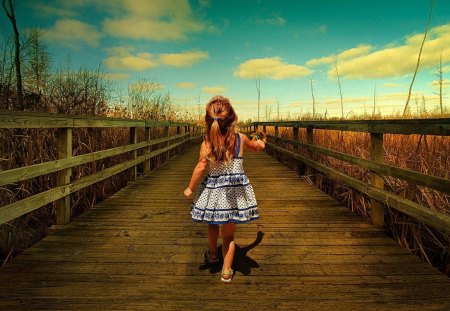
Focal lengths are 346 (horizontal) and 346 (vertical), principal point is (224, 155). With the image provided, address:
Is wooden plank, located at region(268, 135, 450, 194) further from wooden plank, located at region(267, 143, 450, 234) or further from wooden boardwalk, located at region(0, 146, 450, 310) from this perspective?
wooden boardwalk, located at region(0, 146, 450, 310)

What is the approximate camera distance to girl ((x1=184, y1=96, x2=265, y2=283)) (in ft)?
8.36

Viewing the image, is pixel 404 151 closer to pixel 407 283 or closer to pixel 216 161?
pixel 407 283

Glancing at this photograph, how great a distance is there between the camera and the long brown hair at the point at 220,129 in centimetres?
254

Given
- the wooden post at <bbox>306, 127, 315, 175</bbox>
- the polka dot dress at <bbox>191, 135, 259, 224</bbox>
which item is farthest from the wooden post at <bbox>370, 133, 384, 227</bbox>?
the wooden post at <bbox>306, 127, 315, 175</bbox>

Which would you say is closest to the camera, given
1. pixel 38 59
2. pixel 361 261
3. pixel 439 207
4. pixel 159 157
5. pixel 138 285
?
pixel 138 285

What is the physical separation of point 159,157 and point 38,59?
220 inches

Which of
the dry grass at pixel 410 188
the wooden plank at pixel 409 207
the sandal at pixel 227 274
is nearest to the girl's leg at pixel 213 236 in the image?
the sandal at pixel 227 274

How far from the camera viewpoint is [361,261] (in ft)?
9.69

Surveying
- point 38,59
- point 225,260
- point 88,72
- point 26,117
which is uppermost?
point 38,59

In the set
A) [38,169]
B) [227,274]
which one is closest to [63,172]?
[38,169]

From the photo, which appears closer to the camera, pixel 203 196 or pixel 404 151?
pixel 203 196

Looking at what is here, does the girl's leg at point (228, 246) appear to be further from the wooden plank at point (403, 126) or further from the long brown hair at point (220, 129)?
the wooden plank at point (403, 126)

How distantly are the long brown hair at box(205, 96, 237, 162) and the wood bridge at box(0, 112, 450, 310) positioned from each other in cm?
96

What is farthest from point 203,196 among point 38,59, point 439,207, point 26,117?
point 38,59
